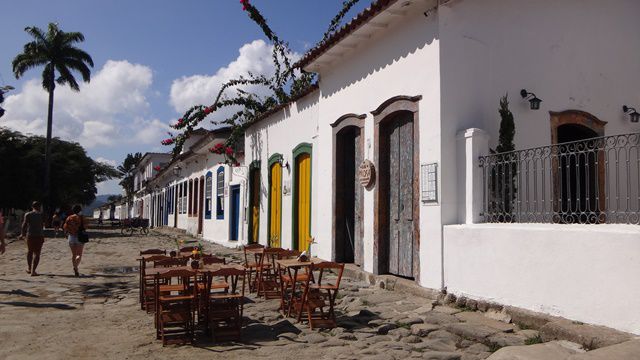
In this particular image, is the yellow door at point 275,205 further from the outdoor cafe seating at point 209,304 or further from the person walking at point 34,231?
the outdoor cafe seating at point 209,304

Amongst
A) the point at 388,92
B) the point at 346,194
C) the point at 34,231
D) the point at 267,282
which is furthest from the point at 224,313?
the point at 34,231

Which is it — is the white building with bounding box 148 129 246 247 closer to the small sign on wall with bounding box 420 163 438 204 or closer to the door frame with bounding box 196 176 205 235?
the door frame with bounding box 196 176 205 235

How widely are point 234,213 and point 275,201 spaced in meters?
4.20

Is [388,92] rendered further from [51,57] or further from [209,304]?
[51,57]

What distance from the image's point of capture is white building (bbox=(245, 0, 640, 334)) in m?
5.15

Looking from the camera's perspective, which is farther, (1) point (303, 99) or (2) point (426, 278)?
(1) point (303, 99)

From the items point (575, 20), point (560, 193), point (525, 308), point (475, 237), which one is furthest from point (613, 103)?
point (525, 308)

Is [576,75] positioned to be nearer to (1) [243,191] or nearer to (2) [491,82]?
(2) [491,82]

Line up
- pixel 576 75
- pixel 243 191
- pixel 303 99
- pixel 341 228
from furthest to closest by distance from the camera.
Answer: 1. pixel 243 191
2. pixel 303 99
3. pixel 341 228
4. pixel 576 75

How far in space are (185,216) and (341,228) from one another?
17.7 m

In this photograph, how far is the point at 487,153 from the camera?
6434 mm

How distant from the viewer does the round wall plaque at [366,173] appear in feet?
26.9

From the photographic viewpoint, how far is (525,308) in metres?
5.39

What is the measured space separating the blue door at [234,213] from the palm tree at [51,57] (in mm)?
15813
